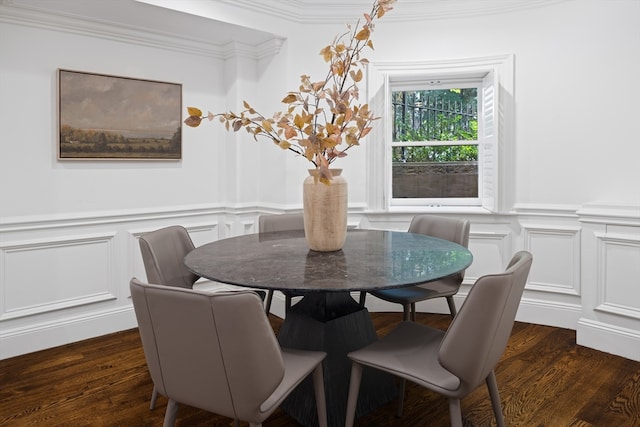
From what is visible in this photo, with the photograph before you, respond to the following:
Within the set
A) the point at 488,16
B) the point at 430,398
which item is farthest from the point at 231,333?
the point at 488,16

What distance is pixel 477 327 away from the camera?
4.81 ft

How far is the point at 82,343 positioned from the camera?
3.17 m

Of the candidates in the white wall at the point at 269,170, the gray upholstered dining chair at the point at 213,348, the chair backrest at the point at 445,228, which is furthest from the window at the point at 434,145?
the gray upholstered dining chair at the point at 213,348

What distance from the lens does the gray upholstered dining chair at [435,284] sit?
8.34 ft

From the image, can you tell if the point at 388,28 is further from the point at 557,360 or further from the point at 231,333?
the point at 231,333

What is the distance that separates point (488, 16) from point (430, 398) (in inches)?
112

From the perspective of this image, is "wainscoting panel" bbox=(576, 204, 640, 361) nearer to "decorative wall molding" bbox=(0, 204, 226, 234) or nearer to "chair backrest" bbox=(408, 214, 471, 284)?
"chair backrest" bbox=(408, 214, 471, 284)

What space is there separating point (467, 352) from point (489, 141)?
2.47 m

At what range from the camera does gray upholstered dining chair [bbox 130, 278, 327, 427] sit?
1291 mm

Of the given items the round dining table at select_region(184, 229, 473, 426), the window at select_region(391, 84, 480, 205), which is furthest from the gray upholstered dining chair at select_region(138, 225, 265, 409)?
the window at select_region(391, 84, 480, 205)

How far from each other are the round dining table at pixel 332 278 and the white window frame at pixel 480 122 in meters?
1.33

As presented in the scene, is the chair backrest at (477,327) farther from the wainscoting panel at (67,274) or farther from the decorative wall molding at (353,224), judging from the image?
the wainscoting panel at (67,274)

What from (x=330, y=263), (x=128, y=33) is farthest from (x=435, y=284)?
(x=128, y=33)

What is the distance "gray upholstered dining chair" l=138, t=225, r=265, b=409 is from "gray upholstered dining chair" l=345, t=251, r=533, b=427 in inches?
40.9
